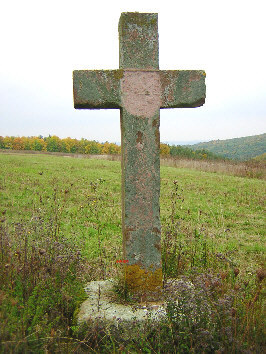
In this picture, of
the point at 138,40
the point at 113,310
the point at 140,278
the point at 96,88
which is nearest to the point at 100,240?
the point at 140,278

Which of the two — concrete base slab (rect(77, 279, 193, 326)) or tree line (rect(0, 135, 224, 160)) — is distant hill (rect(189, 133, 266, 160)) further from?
concrete base slab (rect(77, 279, 193, 326))

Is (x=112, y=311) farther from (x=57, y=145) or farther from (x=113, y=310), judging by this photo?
(x=57, y=145)

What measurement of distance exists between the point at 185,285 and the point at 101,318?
792 millimetres

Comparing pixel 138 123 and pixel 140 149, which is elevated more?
pixel 138 123

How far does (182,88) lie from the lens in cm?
345

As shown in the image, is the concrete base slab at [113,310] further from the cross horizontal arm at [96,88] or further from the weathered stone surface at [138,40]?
the weathered stone surface at [138,40]

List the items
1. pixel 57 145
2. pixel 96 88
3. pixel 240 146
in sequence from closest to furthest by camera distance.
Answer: pixel 96 88
pixel 57 145
pixel 240 146

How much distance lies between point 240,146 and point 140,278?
106504 millimetres

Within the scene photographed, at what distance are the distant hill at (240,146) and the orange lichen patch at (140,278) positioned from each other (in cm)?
8357

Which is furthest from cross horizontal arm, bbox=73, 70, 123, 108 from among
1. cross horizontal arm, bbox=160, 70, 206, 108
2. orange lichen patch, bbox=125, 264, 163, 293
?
orange lichen patch, bbox=125, 264, 163, 293

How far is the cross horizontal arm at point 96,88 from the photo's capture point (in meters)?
3.25

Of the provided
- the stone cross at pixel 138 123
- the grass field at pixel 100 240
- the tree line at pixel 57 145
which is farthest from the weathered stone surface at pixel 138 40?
the tree line at pixel 57 145

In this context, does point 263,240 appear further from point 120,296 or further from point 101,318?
point 101,318

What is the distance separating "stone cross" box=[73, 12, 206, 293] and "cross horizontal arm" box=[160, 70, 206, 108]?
0.01 meters
